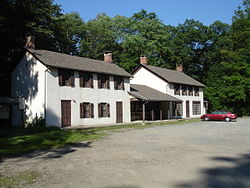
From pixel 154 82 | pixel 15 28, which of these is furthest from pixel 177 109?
pixel 15 28

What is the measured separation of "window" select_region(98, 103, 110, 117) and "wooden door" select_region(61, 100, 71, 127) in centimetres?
375

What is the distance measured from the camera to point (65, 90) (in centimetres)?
2431

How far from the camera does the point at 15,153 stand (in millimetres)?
12203

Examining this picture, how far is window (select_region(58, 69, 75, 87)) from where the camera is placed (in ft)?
78.7

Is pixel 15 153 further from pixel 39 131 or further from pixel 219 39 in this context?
pixel 219 39

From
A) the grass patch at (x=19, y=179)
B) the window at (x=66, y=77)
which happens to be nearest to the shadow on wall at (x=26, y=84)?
the window at (x=66, y=77)

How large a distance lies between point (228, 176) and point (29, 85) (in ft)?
66.5

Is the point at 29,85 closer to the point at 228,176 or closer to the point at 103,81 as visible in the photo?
the point at 103,81

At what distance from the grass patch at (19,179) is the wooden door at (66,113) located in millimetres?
15827

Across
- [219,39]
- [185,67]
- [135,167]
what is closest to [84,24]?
[185,67]

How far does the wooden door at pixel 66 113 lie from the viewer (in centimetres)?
2388

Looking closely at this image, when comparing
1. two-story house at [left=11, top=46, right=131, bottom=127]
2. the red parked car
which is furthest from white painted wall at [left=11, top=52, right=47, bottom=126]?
the red parked car

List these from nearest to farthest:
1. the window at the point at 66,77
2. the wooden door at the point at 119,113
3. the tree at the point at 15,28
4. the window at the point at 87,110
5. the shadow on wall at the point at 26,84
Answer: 1. the shadow on wall at the point at 26,84
2. the window at the point at 66,77
3. the window at the point at 87,110
4. the tree at the point at 15,28
5. the wooden door at the point at 119,113

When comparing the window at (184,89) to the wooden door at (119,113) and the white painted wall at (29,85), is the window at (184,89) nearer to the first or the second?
the wooden door at (119,113)
